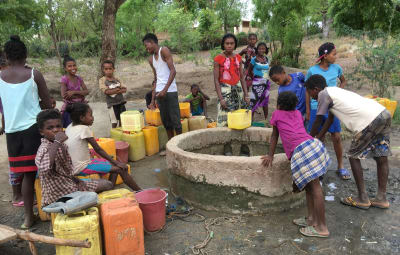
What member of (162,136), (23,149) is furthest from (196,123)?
(23,149)

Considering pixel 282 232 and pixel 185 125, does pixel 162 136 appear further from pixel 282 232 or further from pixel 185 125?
pixel 282 232

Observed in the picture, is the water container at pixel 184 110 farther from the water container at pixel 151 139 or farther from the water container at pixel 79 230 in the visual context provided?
the water container at pixel 79 230

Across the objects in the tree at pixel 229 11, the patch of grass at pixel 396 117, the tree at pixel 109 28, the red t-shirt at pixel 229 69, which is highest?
the tree at pixel 229 11

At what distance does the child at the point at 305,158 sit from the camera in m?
2.68

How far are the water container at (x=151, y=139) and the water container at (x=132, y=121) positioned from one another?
0.16m

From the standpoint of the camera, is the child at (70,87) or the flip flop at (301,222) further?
the child at (70,87)

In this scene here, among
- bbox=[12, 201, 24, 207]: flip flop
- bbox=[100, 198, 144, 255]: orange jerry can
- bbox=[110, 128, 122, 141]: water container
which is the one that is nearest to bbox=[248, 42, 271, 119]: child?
bbox=[110, 128, 122, 141]: water container

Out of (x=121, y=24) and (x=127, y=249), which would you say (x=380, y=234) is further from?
(x=121, y=24)

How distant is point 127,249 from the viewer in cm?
245

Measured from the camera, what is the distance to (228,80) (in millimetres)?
4375

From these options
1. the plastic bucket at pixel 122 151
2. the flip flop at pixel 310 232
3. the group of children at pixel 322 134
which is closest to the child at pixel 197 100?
the plastic bucket at pixel 122 151

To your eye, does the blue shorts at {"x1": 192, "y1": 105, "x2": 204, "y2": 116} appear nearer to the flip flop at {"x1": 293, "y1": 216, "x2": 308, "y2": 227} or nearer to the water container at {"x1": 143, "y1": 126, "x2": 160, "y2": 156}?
the water container at {"x1": 143, "y1": 126, "x2": 160, "y2": 156}

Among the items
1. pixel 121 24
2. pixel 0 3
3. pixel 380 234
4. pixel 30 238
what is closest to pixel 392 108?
pixel 380 234

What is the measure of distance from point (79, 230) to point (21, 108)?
4.55ft
